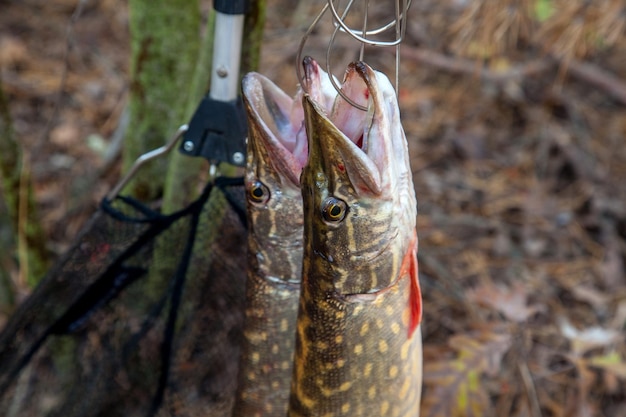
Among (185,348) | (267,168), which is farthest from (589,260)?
(267,168)

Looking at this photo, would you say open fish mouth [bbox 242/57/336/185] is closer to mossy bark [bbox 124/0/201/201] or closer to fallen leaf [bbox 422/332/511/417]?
mossy bark [bbox 124/0/201/201]

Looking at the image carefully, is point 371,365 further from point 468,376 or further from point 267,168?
point 468,376

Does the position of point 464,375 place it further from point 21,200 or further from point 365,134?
point 21,200

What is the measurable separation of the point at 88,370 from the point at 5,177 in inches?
30.8

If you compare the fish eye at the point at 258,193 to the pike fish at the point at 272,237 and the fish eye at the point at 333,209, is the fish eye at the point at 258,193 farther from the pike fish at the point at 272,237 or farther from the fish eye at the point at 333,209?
the fish eye at the point at 333,209

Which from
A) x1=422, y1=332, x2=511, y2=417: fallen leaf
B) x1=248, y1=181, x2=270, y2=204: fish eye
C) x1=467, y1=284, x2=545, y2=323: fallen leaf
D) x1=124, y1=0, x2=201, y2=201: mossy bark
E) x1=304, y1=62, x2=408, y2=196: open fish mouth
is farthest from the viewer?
x1=467, y1=284, x2=545, y2=323: fallen leaf

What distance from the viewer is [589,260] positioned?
366 cm

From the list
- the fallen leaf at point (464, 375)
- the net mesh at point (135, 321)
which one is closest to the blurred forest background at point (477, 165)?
the fallen leaf at point (464, 375)

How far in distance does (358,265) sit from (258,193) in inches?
10.1

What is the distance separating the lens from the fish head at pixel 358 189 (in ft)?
3.90

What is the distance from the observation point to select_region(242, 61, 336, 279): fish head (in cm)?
134

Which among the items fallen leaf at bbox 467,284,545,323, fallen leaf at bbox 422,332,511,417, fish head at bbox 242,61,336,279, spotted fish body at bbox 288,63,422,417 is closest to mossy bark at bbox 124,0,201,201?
fish head at bbox 242,61,336,279

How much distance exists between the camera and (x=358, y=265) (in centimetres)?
135

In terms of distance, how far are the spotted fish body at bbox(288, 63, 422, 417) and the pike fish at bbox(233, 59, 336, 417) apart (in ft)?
0.37
